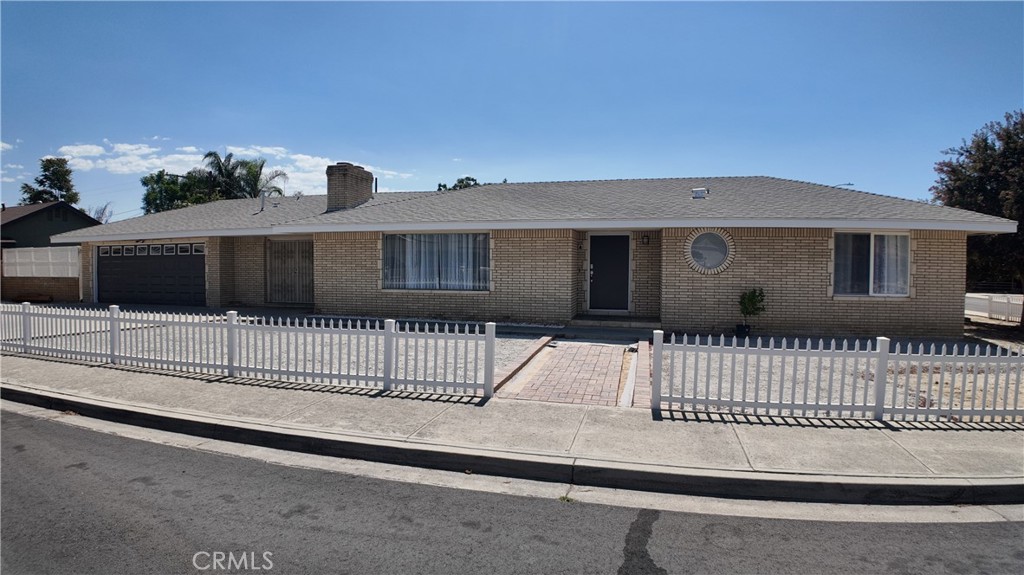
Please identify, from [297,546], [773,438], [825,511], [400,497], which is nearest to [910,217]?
[773,438]

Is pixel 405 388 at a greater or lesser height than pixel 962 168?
lesser

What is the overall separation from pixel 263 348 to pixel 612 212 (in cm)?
819

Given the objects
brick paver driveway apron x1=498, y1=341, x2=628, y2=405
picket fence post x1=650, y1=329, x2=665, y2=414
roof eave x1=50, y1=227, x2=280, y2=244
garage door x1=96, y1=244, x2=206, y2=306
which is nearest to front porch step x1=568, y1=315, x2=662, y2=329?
brick paver driveway apron x1=498, y1=341, x2=628, y2=405

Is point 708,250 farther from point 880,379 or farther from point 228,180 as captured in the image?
point 228,180

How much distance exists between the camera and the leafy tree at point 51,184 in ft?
152

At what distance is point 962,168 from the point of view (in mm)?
15547

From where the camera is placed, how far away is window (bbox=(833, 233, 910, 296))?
12.1 metres

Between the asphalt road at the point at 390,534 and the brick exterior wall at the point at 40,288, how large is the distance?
1998 cm

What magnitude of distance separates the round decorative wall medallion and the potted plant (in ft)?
2.77

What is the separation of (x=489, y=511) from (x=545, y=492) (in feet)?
1.92

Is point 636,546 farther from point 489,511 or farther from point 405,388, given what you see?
point 405,388

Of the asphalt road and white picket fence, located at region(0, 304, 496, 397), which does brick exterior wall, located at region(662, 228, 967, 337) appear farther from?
the asphalt road

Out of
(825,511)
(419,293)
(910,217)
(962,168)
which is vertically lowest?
(825,511)

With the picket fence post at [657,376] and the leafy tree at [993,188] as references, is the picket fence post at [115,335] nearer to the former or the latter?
the picket fence post at [657,376]
